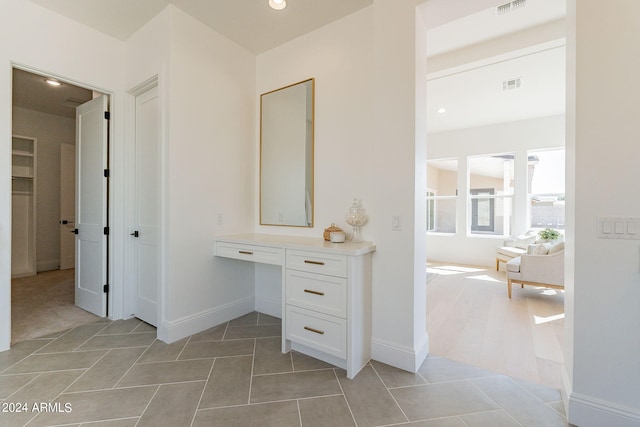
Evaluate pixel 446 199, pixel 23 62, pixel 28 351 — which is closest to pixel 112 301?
pixel 28 351

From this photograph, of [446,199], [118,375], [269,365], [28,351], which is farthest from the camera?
[446,199]

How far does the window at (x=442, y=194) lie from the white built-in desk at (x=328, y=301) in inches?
206

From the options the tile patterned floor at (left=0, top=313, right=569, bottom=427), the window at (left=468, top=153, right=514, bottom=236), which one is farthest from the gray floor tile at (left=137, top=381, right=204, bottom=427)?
the window at (left=468, top=153, right=514, bottom=236)

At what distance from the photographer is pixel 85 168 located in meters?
3.11

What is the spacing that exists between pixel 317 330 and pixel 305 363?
278 mm

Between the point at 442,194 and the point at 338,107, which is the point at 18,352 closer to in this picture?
the point at 338,107

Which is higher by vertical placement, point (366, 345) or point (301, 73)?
point (301, 73)

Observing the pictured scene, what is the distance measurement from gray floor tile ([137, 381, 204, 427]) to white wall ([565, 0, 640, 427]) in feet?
7.04

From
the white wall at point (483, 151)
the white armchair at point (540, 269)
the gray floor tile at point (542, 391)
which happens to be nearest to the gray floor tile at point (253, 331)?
the gray floor tile at point (542, 391)

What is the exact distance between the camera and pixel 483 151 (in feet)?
20.0

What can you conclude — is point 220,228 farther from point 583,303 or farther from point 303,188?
point 583,303

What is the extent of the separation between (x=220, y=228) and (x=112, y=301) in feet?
4.43

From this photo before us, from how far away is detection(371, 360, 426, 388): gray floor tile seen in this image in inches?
75.0

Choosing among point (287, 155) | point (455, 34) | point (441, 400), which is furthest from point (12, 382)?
→ point (455, 34)
